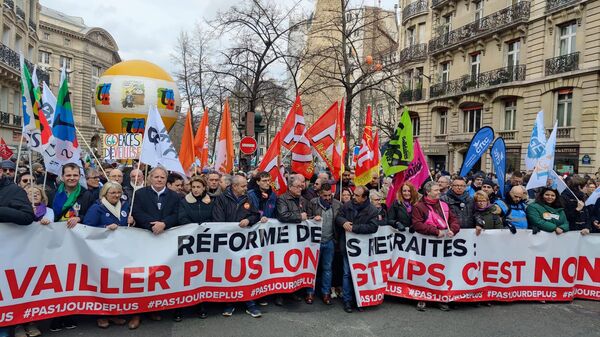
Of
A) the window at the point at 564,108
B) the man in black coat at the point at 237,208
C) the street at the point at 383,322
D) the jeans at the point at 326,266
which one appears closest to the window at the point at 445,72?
the window at the point at 564,108

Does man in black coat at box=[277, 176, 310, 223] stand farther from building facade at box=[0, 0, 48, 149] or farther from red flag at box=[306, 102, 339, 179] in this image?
building facade at box=[0, 0, 48, 149]

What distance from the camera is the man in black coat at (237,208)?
5.52m

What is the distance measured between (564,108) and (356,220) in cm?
→ 2230

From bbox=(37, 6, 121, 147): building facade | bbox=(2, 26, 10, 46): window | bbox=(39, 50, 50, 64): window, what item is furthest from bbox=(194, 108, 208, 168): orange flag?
bbox=(39, 50, 50, 64): window

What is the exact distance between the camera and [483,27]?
2858cm

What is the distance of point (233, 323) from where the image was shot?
202 inches

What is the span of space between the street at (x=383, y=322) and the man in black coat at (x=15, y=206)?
1.28m

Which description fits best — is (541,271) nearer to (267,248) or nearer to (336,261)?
(336,261)

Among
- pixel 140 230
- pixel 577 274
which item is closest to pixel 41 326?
pixel 140 230

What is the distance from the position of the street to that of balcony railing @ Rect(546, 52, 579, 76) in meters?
20.4

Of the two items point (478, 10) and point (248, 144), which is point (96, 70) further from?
point (248, 144)

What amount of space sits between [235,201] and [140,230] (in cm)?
120

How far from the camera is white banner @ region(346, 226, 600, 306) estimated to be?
230 inches

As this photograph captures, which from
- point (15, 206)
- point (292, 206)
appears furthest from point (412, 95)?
point (15, 206)
